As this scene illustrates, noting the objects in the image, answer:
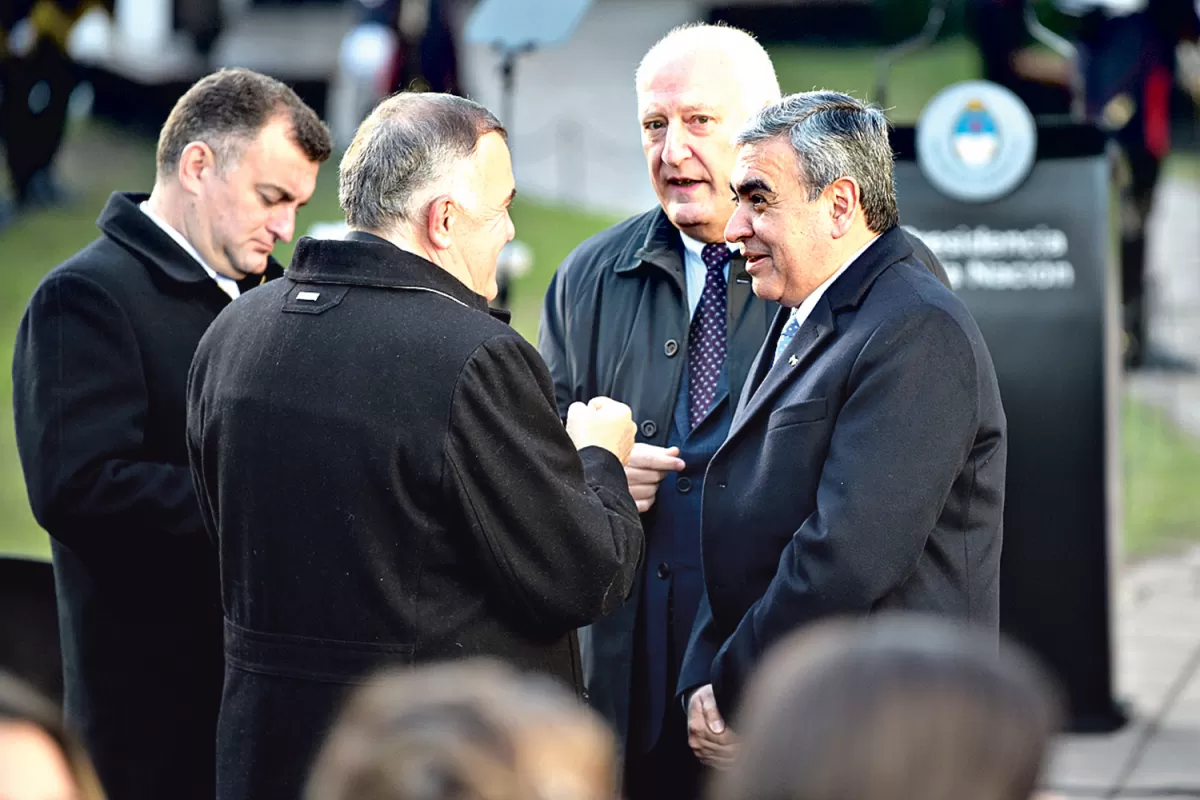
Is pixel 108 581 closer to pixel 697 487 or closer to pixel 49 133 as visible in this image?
pixel 697 487

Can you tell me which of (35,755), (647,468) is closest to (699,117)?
(647,468)

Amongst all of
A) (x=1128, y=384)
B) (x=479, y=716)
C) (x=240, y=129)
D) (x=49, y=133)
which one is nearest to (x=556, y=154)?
(x=49, y=133)

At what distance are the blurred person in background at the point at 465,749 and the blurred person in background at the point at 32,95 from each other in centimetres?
1267

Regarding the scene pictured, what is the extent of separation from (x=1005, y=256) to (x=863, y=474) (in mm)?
2504

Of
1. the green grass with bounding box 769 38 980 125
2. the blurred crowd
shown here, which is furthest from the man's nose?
the green grass with bounding box 769 38 980 125

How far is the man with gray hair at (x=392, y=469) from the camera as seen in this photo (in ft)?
7.87

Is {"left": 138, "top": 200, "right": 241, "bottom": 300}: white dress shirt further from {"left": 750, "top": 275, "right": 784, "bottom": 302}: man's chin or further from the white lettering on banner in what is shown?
the white lettering on banner

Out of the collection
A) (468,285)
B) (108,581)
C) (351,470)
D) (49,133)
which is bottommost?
(49,133)

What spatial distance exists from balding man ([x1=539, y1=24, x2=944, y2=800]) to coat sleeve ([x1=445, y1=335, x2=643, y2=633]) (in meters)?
0.58

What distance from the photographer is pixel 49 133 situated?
1352 cm

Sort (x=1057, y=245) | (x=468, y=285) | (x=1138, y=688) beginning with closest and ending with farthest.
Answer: (x=468, y=285), (x=1057, y=245), (x=1138, y=688)

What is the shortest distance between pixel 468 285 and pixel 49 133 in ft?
39.1

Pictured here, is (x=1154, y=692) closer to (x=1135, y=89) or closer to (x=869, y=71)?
(x=1135, y=89)

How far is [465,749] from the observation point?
4.00 feet
